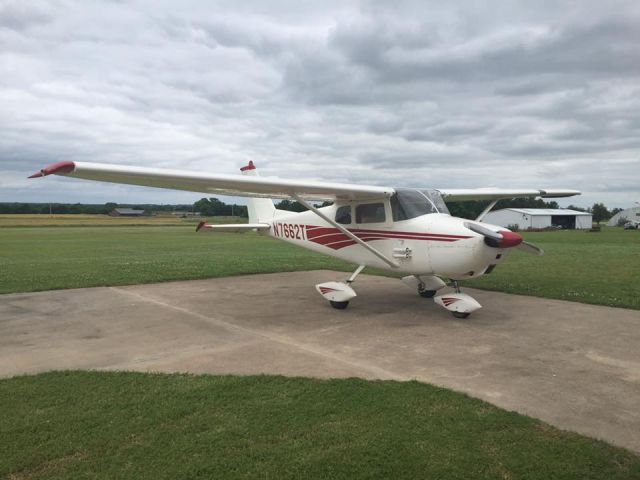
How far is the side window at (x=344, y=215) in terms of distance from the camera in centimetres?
998

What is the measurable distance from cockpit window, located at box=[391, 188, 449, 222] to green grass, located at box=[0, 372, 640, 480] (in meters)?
4.50

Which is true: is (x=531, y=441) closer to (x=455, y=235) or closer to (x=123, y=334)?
(x=455, y=235)

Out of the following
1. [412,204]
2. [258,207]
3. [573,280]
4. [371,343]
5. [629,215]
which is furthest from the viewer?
[629,215]

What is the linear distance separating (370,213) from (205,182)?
3.44m

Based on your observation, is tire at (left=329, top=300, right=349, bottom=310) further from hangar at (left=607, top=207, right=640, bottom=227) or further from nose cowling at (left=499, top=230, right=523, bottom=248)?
hangar at (left=607, top=207, right=640, bottom=227)

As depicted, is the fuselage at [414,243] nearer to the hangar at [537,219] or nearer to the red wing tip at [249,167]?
the red wing tip at [249,167]

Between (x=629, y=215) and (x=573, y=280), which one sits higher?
(x=629, y=215)

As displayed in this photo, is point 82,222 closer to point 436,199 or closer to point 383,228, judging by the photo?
point 383,228

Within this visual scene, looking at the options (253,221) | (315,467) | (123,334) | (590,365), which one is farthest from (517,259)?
(315,467)

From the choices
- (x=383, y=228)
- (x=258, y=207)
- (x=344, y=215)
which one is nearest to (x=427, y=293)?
(x=383, y=228)

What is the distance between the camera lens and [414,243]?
8523 millimetres

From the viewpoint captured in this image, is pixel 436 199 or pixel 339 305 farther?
pixel 436 199

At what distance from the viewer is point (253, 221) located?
45.5 ft

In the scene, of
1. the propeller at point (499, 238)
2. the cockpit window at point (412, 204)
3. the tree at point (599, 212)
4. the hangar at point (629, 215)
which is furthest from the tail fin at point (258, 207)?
the tree at point (599, 212)
